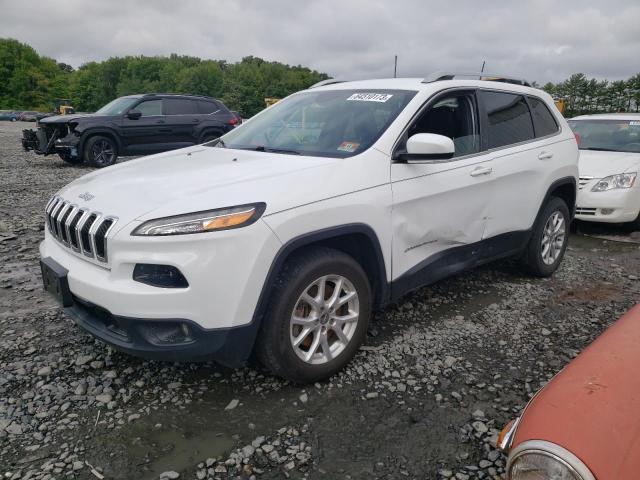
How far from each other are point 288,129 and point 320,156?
692mm

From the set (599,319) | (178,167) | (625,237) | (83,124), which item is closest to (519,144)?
(599,319)

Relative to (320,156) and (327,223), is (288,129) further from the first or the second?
(327,223)

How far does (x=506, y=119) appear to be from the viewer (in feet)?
13.2

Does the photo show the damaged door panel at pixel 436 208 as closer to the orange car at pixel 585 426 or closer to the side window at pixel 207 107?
the orange car at pixel 585 426

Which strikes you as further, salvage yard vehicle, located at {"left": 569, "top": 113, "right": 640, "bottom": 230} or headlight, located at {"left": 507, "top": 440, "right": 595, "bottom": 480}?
salvage yard vehicle, located at {"left": 569, "top": 113, "right": 640, "bottom": 230}

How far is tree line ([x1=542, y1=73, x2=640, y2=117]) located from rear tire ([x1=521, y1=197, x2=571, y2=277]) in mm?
62444

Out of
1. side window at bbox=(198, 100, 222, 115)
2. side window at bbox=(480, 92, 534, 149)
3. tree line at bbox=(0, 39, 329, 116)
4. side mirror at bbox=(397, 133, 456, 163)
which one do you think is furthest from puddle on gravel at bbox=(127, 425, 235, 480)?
tree line at bbox=(0, 39, 329, 116)

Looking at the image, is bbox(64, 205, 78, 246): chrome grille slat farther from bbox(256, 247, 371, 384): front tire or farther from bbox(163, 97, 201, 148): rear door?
bbox(163, 97, 201, 148): rear door

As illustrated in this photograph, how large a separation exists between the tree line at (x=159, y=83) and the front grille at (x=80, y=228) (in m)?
68.3

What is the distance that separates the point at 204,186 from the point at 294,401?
4.14 feet

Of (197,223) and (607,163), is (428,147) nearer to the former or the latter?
(197,223)

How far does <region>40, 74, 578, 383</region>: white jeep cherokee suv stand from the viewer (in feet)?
7.70

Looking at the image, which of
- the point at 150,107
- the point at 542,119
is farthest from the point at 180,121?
the point at 542,119

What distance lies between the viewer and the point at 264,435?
2.46 metres
